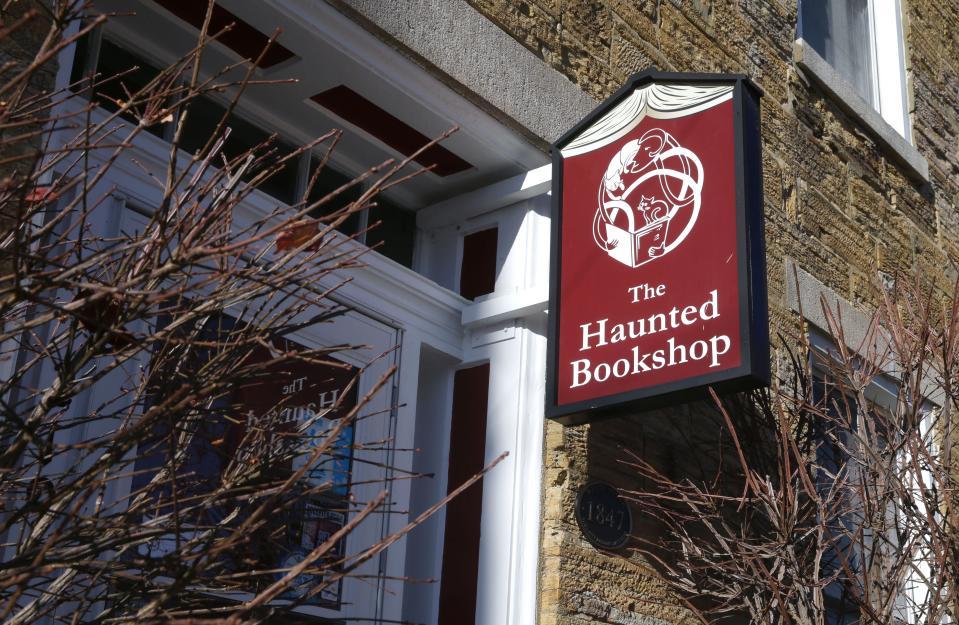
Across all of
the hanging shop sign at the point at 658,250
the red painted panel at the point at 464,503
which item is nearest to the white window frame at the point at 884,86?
the hanging shop sign at the point at 658,250

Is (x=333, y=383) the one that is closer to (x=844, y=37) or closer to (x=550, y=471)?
(x=550, y=471)

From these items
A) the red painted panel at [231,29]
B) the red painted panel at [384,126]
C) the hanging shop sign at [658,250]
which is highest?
the red painted panel at [231,29]

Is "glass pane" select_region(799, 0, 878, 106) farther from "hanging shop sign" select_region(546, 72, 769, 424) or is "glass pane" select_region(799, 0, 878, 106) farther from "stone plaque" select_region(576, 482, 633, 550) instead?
"stone plaque" select_region(576, 482, 633, 550)

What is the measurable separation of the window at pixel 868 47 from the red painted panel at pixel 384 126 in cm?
365

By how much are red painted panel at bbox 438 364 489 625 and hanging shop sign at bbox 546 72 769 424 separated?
1.69ft

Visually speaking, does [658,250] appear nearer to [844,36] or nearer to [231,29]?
[231,29]

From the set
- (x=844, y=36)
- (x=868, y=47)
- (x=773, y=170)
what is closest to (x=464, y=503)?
(x=773, y=170)

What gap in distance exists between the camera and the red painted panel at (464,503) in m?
4.38

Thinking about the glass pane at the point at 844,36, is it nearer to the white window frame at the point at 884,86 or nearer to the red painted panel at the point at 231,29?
the white window frame at the point at 884,86

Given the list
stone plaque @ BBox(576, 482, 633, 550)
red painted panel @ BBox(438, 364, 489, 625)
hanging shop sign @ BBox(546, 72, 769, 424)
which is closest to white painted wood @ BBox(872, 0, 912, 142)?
hanging shop sign @ BBox(546, 72, 769, 424)

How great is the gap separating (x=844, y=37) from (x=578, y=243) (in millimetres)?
4292

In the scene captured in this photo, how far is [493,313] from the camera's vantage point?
15.4 ft

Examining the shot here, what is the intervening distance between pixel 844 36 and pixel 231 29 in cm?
513

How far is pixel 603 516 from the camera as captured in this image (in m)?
4.58
